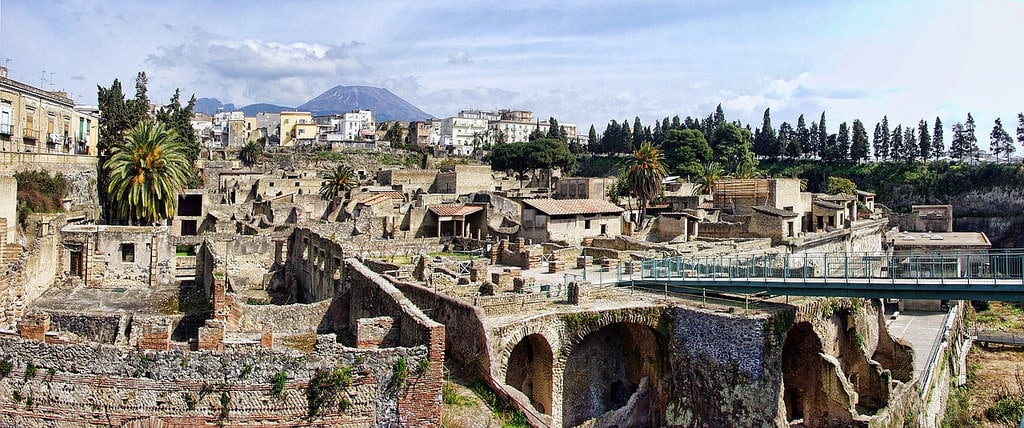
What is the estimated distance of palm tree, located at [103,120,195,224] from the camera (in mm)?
39875

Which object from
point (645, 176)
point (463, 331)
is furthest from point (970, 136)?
point (463, 331)

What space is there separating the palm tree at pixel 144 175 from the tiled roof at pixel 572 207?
2021 centimetres

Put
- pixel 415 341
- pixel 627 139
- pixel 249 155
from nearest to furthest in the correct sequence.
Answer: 1. pixel 415 341
2. pixel 249 155
3. pixel 627 139

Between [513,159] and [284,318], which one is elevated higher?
[513,159]

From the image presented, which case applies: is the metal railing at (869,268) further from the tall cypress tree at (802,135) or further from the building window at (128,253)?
the tall cypress tree at (802,135)

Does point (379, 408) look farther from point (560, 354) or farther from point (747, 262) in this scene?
point (747, 262)

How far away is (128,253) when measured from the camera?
112 feet

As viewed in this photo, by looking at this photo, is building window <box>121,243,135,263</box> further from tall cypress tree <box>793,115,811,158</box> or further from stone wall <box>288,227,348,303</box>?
tall cypress tree <box>793,115,811,158</box>

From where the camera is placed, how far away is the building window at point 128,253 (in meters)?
34.0

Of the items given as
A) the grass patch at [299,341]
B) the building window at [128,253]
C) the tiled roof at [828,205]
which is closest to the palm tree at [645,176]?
the tiled roof at [828,205]

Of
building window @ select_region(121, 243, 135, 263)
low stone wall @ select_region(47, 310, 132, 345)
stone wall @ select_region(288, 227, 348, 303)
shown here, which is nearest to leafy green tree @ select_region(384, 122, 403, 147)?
stone wall @ select_region(288, 227, 348, 303)

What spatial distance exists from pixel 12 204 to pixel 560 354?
28.0 m

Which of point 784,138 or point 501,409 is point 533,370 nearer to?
point 501,409

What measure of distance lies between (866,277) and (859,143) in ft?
296
